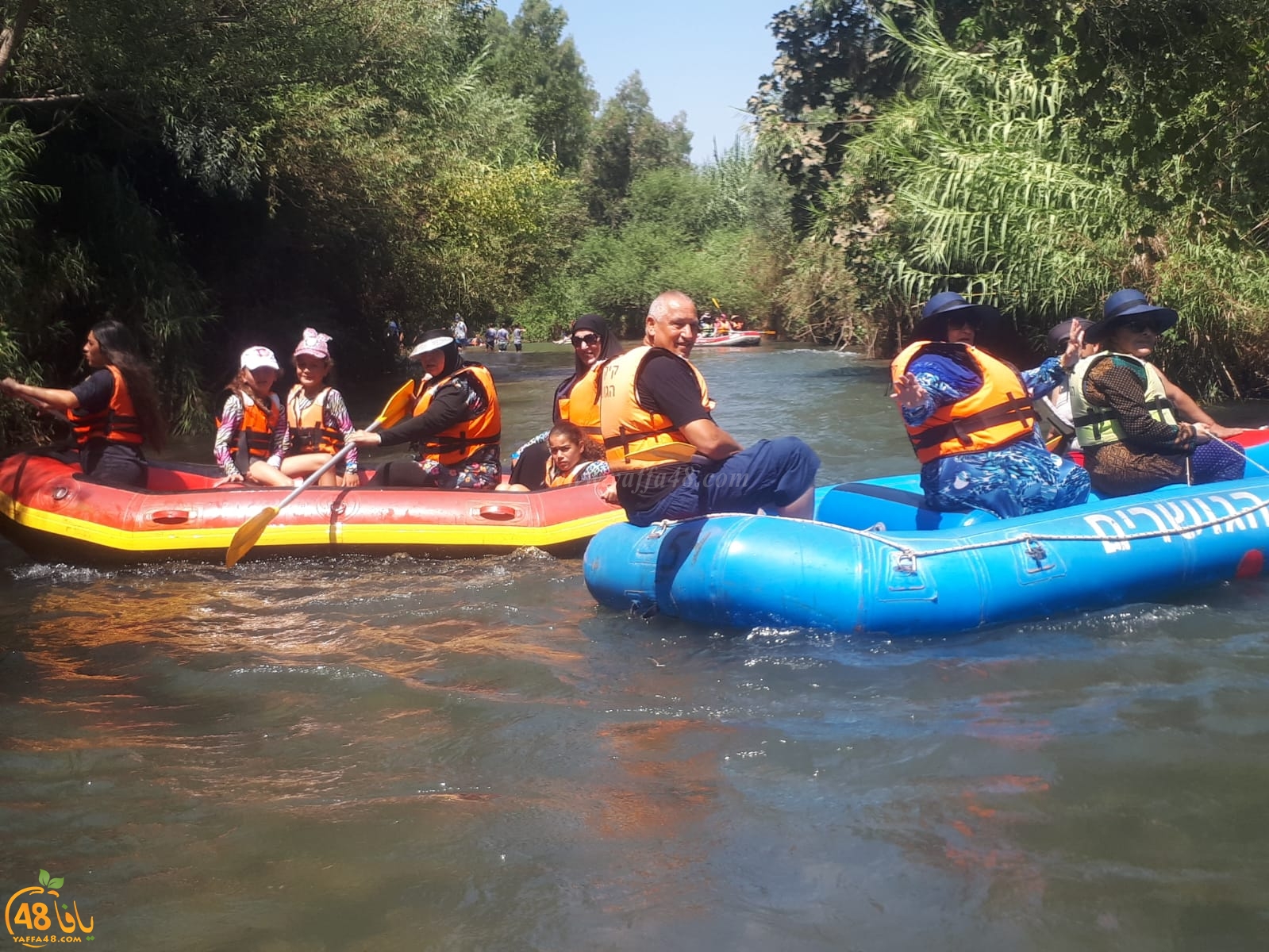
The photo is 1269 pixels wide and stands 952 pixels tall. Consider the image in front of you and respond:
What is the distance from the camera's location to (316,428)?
24.4 feet

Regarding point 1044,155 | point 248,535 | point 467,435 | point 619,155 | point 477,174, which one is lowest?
point 248,535

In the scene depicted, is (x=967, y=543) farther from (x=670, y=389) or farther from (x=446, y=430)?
(x=446, y=430)

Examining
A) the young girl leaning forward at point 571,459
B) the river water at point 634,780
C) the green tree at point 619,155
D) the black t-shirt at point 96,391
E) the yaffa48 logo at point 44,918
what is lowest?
the yaffa48 logo at point 44,918

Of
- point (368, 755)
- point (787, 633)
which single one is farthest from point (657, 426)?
point (368, 755)

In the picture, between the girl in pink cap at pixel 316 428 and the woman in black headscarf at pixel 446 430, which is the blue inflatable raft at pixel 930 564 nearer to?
the woman in black headscarf at pixel 446 430

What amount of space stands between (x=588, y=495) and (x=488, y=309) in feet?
46.0

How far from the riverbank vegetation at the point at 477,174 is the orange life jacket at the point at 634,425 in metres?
4.56

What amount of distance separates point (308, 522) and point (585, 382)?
65.9 inches

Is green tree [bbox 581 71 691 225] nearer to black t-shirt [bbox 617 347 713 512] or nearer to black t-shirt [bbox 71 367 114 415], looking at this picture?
black t-shirt [bbox 71 367 114 415]

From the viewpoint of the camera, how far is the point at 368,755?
4.01 metres

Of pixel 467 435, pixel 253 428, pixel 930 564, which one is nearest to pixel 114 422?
pixel 253 428

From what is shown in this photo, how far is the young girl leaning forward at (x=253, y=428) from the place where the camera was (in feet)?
23.5

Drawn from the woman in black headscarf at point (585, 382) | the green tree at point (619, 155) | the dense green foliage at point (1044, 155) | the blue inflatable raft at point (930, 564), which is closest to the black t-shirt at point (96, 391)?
the woman in black headscarf at point (585, 382)

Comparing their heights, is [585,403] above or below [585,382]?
below
